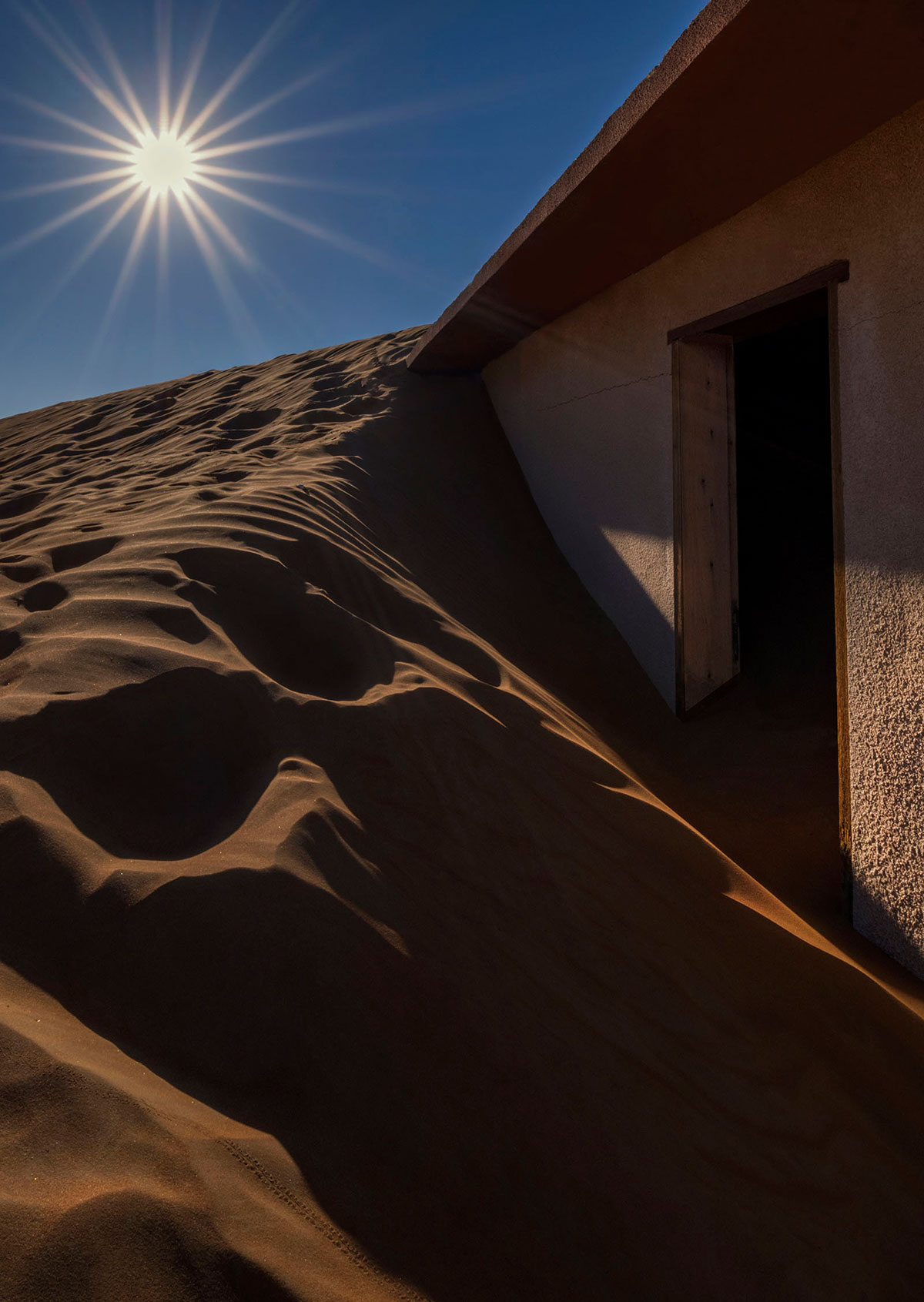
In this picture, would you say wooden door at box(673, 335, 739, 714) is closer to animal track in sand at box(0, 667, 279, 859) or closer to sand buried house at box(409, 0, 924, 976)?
sand buried house at box(409, 0, 924, 976)

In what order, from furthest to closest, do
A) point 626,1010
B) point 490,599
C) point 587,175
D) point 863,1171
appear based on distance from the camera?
1. point 490,599
2. point 587,175
3. point 626,1010
4. point 863,1171

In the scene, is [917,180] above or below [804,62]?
below

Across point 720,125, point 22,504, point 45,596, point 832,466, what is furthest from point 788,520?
point 22,504

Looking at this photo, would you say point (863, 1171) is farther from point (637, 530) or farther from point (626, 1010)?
point (637, 530)

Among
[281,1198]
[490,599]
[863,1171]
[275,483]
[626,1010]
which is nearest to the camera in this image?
[281,1198]

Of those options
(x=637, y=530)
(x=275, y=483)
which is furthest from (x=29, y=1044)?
(x=637, y=530)

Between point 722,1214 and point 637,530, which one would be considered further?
point 637,530

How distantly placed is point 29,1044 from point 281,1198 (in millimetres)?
477

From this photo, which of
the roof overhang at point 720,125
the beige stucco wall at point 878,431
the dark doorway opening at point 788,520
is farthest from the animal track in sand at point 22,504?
the dark doorway opening at point 788,520

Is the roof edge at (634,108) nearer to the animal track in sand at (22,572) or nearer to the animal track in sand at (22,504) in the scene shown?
the animal track in sand at (22,572)

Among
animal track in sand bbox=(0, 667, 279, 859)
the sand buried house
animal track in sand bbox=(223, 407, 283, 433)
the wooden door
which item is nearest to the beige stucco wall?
the sand buried house

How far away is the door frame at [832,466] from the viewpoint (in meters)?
2.93

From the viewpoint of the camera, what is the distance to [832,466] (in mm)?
2969

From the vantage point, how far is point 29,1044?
1.15 m
